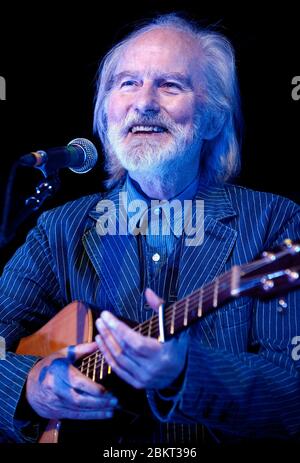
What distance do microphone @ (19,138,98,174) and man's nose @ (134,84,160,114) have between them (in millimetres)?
606

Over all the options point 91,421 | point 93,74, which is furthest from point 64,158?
point 93,74

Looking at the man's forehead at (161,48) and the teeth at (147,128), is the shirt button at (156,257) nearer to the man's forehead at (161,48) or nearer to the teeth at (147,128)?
the teeth at (147,128)

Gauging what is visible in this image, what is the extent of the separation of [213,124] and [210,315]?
3.78 feet

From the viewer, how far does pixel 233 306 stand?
2379 mm

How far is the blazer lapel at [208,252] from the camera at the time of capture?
244cm

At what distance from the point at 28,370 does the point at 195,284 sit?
834mm

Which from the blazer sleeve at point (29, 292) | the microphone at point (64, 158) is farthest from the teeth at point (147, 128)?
the blazer sleeve at point (29, 292)

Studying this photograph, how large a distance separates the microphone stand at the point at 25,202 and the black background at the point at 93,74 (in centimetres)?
114

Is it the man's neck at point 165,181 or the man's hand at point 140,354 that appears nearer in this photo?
the man's hand at point 140,354

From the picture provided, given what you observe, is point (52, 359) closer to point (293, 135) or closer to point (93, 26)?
point (293, 135)

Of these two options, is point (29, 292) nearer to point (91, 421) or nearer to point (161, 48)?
point (91, 421)
